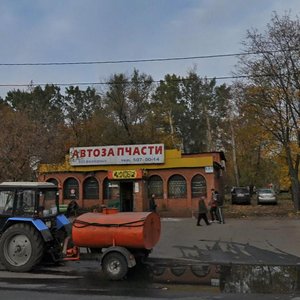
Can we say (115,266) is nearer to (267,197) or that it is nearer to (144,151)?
(144,151)

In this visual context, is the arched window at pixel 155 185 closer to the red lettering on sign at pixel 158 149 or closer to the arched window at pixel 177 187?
the arched window at pixel 177 187

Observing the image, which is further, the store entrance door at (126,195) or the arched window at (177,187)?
the store entrance door at (126,195)

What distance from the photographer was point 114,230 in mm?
12062

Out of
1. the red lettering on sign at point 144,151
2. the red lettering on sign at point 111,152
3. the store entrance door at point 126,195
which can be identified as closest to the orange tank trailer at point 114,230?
the red lettering on sign at point 144,151

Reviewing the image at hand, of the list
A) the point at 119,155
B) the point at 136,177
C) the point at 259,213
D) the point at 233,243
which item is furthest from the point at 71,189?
the point at 233,243

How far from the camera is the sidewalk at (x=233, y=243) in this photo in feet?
49.5

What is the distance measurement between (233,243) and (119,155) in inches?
653

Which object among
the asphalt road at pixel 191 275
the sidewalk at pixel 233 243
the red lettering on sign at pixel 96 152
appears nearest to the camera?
the asphalt road at pixel 191 275

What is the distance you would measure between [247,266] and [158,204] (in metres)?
19.9

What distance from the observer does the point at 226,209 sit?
3334 cm

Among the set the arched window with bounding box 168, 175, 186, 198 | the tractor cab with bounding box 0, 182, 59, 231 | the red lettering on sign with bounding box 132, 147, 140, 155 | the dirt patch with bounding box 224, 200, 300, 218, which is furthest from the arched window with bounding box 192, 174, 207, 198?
the tractor cab with bounding box 0, 182, 59, 231

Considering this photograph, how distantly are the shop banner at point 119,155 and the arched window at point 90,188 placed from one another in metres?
1.29

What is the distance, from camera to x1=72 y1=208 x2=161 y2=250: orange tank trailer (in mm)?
11930

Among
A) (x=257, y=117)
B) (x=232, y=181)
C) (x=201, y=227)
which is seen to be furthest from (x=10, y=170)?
(x=232, y=181)
